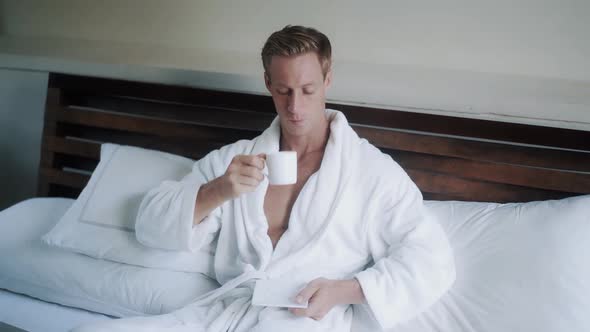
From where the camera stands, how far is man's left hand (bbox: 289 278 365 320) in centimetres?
130

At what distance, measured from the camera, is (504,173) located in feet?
5.49

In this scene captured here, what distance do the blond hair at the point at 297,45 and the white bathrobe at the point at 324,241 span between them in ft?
0.69

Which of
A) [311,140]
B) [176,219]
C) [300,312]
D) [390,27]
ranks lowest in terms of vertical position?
→ [300,312]

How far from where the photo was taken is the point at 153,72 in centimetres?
213

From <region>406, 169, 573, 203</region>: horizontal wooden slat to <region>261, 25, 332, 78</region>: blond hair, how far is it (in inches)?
20.4

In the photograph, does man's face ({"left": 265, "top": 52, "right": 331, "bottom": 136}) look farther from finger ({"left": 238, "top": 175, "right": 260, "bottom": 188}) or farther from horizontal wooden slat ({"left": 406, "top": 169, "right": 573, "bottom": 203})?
horizontal wooden slat ({"left": 406, "top": 169, "right": 573, "bottom": 203})

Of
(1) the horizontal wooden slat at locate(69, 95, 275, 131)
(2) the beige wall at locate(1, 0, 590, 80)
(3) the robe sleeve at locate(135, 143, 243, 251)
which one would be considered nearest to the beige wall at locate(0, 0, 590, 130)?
(2) the beige wall at locate(1, 0, 590, 80)

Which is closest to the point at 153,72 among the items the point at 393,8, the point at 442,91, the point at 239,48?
the point at 239,48

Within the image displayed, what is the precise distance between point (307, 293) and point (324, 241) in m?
0.21

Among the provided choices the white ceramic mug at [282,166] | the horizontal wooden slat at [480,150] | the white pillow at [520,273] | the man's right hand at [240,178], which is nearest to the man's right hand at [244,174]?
the man's right hand at [240,178]

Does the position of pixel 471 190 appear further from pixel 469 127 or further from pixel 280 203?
A: pixel 280 203

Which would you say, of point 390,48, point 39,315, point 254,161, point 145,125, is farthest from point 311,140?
point 39,315

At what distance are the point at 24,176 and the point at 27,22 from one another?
78 cm

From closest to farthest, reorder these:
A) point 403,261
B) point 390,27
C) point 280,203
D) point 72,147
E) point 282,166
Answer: point 282,166, point 403,261, point 280,203, point 390,27, point 72,147
